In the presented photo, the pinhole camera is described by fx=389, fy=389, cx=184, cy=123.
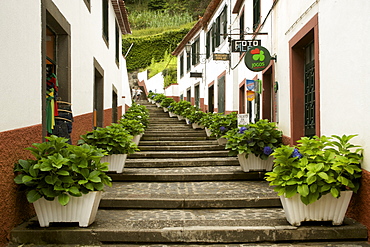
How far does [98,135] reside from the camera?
269 inches

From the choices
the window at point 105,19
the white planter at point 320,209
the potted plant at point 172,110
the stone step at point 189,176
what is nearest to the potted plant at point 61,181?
the white planter at point 320,209

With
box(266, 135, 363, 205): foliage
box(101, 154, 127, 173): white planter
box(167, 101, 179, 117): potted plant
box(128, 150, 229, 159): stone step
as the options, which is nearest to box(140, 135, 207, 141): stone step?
box(128, 150, 229, 159): stone step

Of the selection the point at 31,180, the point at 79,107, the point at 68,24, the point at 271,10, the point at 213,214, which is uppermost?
the point at 271,10

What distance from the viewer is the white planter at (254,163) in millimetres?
6824

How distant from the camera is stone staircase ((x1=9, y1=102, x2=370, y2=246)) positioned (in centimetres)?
402

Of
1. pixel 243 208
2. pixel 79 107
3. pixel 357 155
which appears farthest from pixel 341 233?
pixel 79 107

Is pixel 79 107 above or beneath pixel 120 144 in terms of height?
above

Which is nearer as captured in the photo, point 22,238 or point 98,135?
point 22,238

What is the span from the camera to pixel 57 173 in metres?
3.83

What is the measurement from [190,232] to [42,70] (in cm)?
263

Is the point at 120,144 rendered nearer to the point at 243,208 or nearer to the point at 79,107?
the point at 79,107

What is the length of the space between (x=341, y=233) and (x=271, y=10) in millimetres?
5153

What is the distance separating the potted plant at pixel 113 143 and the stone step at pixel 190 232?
242cm

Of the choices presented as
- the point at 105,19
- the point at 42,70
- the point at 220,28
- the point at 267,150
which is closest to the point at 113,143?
the point at 42,70
